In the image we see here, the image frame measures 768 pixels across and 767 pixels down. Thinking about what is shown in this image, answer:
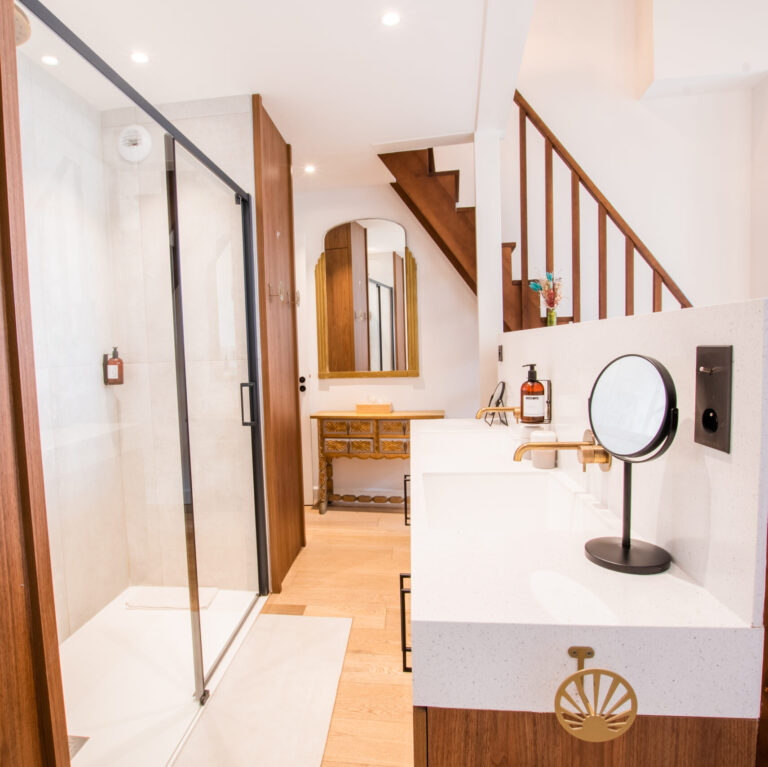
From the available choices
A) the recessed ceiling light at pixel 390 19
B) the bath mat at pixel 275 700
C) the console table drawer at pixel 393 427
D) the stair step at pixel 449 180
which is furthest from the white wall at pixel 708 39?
the bath mat at pixel 275 700

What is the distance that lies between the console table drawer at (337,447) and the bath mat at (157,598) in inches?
64.3

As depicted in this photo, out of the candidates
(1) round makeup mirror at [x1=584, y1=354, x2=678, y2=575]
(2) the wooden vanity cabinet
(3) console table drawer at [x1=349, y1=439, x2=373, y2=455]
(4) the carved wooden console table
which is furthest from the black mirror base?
(2) the wooden vanity cabinet

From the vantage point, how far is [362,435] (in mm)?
3219

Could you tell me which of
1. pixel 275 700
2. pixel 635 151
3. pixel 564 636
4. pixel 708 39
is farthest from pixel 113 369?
pixel 708 39

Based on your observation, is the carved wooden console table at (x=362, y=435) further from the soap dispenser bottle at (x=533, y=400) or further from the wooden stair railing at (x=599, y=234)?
the soap dispenser bottle at (x=533, y=400)

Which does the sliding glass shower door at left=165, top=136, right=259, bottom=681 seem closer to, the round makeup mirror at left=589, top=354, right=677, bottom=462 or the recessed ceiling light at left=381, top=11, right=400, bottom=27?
the recessed ceiling light at left=381, top=11, right=400, bottom=27

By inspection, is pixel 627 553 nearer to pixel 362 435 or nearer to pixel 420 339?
pixel 362 435

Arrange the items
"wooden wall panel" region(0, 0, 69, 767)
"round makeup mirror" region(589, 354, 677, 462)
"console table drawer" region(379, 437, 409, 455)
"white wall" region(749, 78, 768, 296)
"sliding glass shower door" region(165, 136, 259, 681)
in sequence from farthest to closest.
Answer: "console table drawer" region(379, 437, 409, 455)
"white wall" region(749, 78, 768, 296)
"sliding glass shower door" region(165, 136, 259, 681)
"wooden wall panel" region(0, 0, 69, 767)
"round makeup mirror" region(589, 354, 677, 462)

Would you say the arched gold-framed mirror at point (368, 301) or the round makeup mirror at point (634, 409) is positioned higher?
the arched gold-framed mirror at point (368, 301)

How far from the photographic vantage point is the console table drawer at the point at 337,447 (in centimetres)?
325

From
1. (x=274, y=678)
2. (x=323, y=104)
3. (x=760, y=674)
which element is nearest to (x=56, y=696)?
(x=274, y=678)

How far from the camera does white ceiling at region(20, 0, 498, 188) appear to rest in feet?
5.11

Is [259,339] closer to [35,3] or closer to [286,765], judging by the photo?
[35,3]

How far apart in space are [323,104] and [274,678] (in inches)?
101
